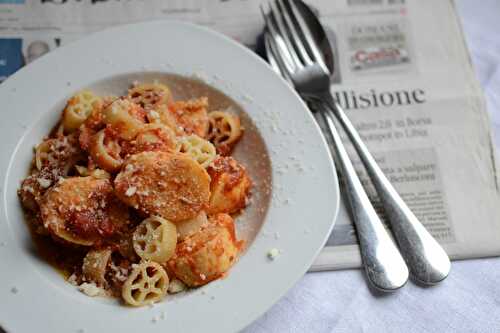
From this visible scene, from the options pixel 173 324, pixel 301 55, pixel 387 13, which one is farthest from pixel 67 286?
pixel 387 13

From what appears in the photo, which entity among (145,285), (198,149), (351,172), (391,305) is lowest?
(391,305)

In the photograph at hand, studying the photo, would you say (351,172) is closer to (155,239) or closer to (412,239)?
(412,239)

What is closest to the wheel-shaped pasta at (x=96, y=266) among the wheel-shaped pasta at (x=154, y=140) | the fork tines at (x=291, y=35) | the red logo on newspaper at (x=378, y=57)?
the wheel-shaped pasta at (x=154, y=140)

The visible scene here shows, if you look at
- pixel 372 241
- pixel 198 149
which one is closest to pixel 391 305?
pixel 372 241

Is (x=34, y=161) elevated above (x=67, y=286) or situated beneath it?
elevated above

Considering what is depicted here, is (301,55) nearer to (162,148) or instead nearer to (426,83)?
(426,83)

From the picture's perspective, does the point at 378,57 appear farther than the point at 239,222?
Yes
